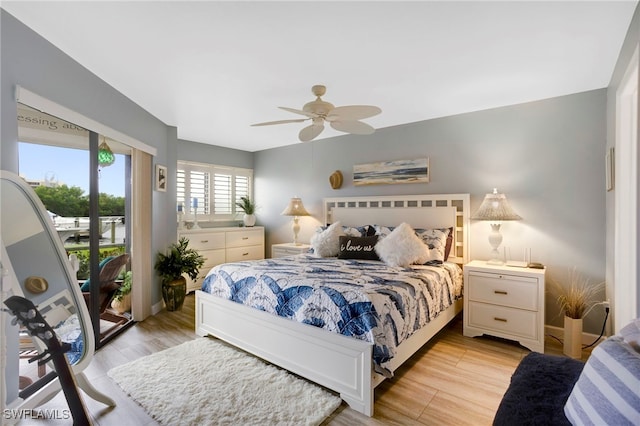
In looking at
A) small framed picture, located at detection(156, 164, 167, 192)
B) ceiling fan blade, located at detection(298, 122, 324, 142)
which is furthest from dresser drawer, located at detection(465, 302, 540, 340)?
small framed picture, located at detection(156, 164, 167, 192)

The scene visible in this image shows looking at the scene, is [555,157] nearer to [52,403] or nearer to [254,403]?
[254,403]

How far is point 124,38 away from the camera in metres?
2.05

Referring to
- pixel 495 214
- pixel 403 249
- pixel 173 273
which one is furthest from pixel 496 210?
pixel 173 273

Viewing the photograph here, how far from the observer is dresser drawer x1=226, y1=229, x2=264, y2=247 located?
5148 mm

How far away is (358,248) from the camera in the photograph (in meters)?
3.51

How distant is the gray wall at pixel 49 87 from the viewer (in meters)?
1.78

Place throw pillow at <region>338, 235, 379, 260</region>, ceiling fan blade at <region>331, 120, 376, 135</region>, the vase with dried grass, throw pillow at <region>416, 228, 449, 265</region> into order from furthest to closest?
throw pillow at <region>338, 235, 379, 260</region> → throw pillow at <region>416, 228, 449, 265</region> → ceiling fan blade at <region>331, 120, 376, 135</region> → the vase with dried grass

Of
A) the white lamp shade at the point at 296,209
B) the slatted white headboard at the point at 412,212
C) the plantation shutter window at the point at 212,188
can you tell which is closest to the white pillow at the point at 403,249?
the slatted white headboard at the point at 412,212

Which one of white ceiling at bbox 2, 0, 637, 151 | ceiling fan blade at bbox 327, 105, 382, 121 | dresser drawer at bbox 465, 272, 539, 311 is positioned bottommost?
dresser drawer at bbox 465, 272, 539, 311

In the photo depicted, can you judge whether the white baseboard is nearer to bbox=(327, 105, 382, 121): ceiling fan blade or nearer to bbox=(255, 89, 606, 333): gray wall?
bbox=(255, 89, 606, 333): gray wall

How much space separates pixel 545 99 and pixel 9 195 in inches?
179

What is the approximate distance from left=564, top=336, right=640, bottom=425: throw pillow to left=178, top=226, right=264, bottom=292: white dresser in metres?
4.60

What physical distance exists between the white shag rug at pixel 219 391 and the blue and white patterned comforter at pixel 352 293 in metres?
0.48

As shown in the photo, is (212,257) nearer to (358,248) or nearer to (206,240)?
(206,240)
